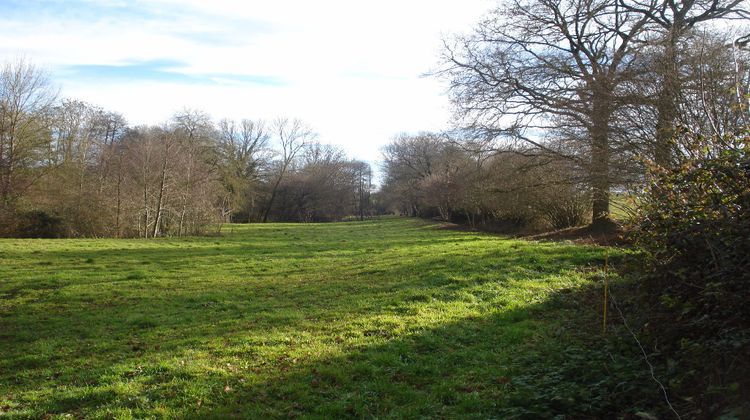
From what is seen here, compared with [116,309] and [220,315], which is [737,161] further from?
[116,309]

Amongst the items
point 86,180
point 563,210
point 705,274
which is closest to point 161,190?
point 86,180

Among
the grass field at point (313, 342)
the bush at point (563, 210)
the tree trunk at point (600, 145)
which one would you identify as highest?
the tree trunk at point (600, 145)

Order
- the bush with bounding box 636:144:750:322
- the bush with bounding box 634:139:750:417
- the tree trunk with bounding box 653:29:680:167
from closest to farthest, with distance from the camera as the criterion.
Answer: the bush with bounding box 634:139:750:417 < the bush with bounding box 636:144:750:322 < the tree trunk with bounding box 653:29:680:167

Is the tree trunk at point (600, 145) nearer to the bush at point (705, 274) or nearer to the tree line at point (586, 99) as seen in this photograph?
the tree line at point (586, 99)

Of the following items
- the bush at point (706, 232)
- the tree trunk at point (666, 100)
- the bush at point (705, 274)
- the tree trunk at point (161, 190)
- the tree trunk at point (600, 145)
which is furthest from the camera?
the tree trunk at point (161, 190)

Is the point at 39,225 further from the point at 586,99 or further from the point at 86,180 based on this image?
the point at 586,99

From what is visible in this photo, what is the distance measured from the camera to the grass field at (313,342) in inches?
195

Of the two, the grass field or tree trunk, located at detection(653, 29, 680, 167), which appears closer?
the grass field

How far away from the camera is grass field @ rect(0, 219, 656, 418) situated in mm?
4941

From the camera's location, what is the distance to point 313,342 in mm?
7059

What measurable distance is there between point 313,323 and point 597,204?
53.8ft

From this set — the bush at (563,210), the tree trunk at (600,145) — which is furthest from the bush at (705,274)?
the bush at (563,210)

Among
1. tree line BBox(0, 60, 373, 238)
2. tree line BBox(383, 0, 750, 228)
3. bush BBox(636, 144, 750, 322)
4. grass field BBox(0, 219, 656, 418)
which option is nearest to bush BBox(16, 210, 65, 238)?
tree line BBox(0, 60, 373, 238)

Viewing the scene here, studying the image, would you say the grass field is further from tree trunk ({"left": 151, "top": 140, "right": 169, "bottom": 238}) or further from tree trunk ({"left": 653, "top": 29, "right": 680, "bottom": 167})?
tree trunk ({"left": 151, "top": 140, "right": 169, "bottom": 238})
